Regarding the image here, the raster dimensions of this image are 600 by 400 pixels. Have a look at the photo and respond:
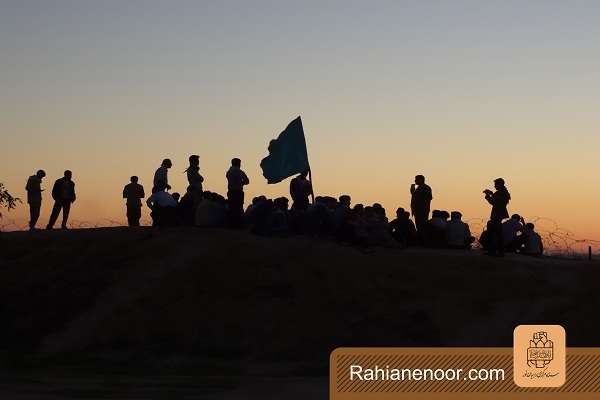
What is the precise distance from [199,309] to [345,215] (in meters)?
4.84

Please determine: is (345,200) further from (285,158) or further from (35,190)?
(35,190)

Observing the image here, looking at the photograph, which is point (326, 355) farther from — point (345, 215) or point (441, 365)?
point (441, 365)

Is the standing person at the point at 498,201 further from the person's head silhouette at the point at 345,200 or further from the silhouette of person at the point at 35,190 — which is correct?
the silhouette of person at the point at 35,190

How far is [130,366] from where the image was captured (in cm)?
2133

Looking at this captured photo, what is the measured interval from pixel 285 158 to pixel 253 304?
5.20 meters

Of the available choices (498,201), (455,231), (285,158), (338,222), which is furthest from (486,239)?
(285,158)

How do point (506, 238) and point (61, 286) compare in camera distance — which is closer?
point (61, 286)

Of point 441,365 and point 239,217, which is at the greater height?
point 239,217

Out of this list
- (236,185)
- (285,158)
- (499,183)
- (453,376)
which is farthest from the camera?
(285,158)

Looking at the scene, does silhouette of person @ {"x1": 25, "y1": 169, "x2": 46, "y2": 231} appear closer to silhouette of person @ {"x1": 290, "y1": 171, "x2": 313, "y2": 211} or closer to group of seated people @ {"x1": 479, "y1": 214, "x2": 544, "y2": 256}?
silhouette of person @ {"x1": 290, "y1": 171, "x2": 313, "y2": 211}

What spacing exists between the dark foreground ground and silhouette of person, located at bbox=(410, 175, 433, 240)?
5.46 feet

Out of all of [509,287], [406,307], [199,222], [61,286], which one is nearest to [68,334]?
[61,286]

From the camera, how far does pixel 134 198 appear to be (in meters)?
29.1

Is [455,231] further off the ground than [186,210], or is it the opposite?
[186,210]
